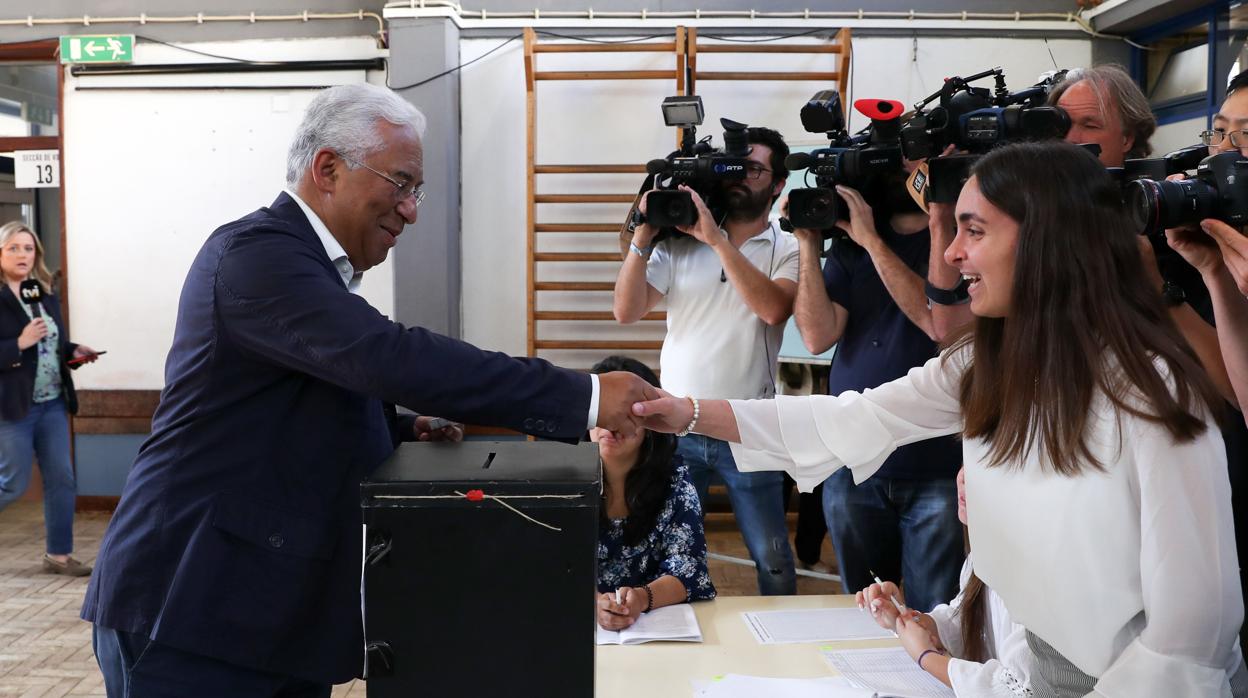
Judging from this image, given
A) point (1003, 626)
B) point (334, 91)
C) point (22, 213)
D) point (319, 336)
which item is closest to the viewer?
point (319, 336)

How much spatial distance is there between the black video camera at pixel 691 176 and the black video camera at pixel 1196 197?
1606 mm

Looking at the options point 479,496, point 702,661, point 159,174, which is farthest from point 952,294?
point 159,174

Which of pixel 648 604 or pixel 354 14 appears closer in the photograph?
pixel 648 604

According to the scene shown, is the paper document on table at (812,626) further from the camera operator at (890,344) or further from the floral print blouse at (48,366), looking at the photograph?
the floral print blouse at (48,366)

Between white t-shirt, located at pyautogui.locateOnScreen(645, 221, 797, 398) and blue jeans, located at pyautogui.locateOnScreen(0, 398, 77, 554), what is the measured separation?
2995mm

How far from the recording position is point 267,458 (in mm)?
1396

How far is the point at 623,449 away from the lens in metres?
2.50

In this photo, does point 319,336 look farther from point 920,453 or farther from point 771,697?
point 920,453

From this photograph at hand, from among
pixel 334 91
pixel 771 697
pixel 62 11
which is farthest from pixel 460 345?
pixel 62 11

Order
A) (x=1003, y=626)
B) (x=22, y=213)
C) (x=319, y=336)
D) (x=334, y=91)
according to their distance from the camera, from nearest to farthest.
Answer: (x=319, y=336), (x=334, y=91), (x=1003, y=626), (x=22, y=213)

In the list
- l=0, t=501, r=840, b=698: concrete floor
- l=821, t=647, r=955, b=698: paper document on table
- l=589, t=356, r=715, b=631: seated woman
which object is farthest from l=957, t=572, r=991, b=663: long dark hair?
l=0, t=501, r=840, b=698: concrete floor

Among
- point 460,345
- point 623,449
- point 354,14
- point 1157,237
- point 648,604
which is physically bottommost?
point 648,604

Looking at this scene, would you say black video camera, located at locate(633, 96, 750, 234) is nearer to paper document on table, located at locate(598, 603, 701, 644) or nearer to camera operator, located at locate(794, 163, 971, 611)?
camera operator, located at locate(794, 163, 971, 611)

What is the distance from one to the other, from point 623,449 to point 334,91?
121 cm
